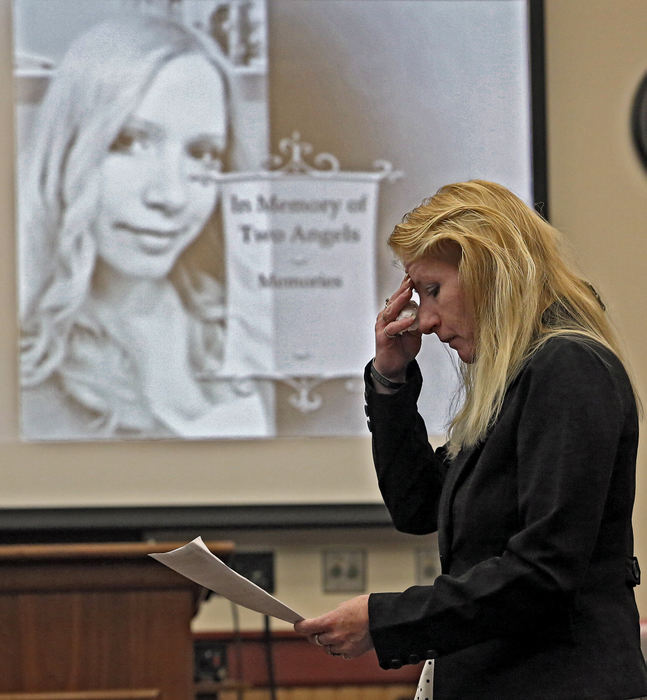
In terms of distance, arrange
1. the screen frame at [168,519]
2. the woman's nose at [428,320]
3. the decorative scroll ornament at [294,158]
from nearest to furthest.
→ the woman's nose at [428,320] < the screen frame at [168,519] < the decorative scroll ornament at [294,158]

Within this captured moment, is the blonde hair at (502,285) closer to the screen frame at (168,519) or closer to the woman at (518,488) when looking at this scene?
the woman at (518,488)

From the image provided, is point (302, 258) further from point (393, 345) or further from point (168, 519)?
point (393, 345)

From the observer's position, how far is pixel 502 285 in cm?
128

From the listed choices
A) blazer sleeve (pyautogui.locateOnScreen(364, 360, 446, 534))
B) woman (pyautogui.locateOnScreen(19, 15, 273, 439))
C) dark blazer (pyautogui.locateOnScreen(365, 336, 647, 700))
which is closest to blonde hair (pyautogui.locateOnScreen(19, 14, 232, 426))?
woman (pyautogui.locateOnScreen(19, 15, 273, 439))

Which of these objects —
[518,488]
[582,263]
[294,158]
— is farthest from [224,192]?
[518,488]

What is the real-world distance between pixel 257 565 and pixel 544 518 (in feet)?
5.89

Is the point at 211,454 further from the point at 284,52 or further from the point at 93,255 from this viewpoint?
the point at 284,52

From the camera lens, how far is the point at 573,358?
47.3 inches

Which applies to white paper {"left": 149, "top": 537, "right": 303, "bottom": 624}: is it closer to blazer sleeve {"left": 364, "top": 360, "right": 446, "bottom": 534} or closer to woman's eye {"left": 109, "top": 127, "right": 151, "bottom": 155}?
blazer sleeve {"left": 364, "top": 360, "right": 446, "bottom": 534}

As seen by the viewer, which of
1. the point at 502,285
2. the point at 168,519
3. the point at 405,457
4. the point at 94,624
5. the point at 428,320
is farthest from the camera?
the point at 168,519

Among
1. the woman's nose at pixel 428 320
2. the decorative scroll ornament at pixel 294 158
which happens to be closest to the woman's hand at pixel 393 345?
the woman's nose at pixel 428 320

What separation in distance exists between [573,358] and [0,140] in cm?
210

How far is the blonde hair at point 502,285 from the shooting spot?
1.27 m

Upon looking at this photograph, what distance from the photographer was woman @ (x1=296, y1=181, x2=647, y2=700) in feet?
3.84
